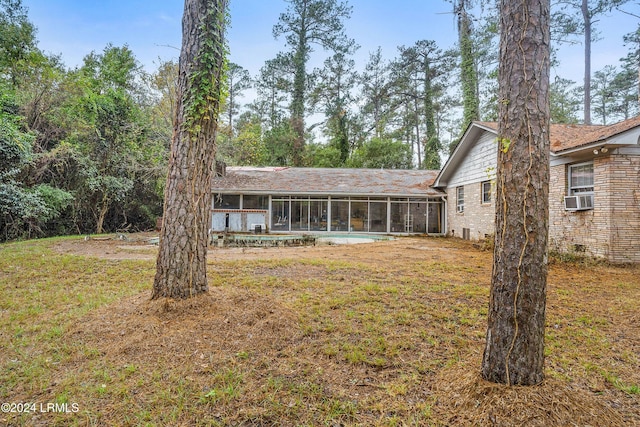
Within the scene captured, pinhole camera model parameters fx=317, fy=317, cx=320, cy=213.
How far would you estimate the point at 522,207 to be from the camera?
6.58 feet

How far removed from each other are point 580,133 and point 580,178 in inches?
81.2

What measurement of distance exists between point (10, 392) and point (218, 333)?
151 centimetres

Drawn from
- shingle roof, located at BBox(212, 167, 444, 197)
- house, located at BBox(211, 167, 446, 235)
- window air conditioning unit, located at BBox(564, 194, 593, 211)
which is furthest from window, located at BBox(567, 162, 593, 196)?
house, located at BBox(211, 167, 446, 235)

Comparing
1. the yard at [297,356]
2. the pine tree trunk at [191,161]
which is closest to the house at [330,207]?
the yard at [297,356]

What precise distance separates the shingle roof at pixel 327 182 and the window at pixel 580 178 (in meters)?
7.11

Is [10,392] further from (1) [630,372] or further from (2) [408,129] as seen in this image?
(2) [408,129]

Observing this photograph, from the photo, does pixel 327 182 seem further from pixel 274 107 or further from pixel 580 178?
pixel 274 107

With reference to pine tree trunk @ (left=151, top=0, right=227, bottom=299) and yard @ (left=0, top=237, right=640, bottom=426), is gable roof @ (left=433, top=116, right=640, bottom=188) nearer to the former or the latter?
yard @ (left=0, top=237, right=640, bottom=426)

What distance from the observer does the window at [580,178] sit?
8069 mm

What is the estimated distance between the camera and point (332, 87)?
26922 millimetres

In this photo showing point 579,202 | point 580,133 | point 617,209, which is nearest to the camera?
point 617,209

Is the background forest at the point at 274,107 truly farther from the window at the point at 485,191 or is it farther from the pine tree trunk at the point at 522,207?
the window at the point at 485,191

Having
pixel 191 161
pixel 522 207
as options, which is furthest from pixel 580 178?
pixel 191 161

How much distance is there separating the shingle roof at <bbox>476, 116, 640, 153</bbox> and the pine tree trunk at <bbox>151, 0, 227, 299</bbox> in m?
8.46
